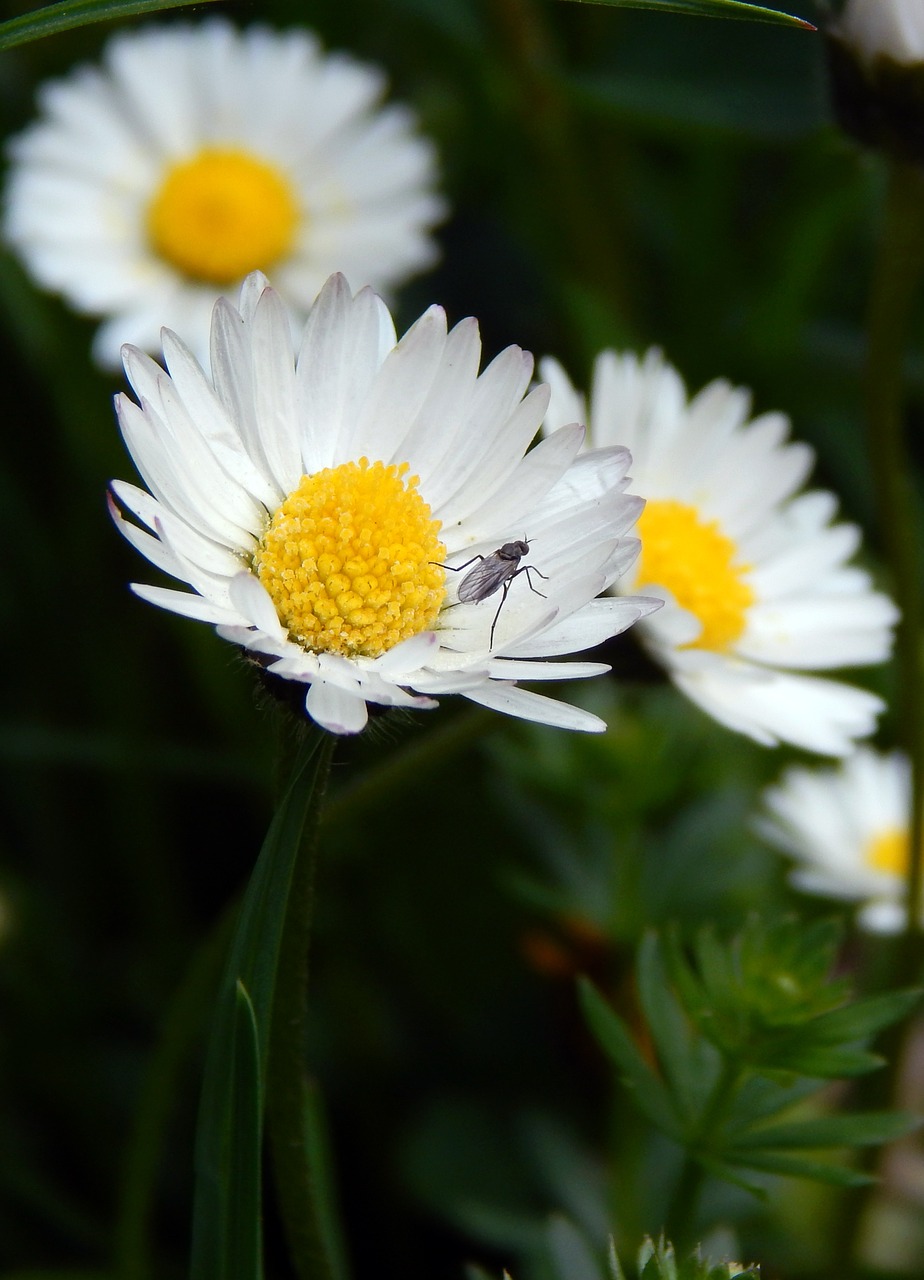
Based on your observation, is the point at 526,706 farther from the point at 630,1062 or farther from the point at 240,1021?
the point at 630,1062

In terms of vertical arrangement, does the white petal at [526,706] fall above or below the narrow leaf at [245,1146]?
above

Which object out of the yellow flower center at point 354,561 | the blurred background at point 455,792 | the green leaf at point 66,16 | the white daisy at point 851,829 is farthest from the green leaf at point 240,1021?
the white daisy at point 851,829

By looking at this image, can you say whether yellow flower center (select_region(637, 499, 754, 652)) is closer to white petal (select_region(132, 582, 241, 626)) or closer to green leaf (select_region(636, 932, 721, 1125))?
green leaf (select_region(636, 932, 721, 1125))

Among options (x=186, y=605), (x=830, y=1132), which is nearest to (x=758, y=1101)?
(x=830, y=1132)

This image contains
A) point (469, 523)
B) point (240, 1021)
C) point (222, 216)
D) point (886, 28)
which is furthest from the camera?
point (222, 216)

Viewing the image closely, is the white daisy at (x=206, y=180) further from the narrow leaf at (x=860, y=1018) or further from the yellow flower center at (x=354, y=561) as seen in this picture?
the narrow leaf at (x=860, y=1018)

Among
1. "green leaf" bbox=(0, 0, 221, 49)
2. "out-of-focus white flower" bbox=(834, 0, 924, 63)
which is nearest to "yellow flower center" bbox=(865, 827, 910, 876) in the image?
"out-of-focus white flower" bbox=(834, 0, 924, 63)
